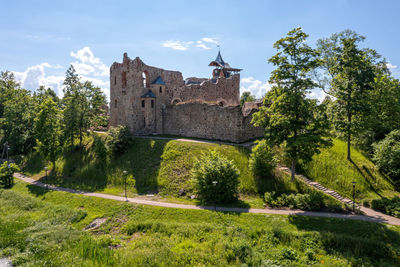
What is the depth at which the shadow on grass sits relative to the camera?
12.1m

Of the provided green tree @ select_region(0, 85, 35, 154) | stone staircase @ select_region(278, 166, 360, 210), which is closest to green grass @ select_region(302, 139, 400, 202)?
stone staircase @ select_region(278, 166, 360, 210)

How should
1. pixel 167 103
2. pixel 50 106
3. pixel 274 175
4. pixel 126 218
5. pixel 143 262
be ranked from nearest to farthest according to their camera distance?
pixel 143 262, pixel 126 218, pixel 274 175, pixel 50 106, pixel 167 103

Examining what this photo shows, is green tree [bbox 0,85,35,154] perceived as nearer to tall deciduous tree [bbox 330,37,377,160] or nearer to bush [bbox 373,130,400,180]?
tall deciduous tree [bbox 330,37,377,160]

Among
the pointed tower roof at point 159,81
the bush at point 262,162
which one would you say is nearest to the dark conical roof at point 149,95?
the pointed tower roof at point 159,81

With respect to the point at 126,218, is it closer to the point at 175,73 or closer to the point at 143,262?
the point at 143,262

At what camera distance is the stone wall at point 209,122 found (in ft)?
85.3

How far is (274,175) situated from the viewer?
20.4 meters

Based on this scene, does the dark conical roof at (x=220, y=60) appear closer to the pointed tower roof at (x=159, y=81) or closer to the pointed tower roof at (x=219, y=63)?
the pointed tower roof at (x=219, y=63)

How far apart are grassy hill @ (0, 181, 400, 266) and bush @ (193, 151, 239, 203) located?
68.6 inches

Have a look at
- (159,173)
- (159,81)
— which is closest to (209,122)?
(159,173)

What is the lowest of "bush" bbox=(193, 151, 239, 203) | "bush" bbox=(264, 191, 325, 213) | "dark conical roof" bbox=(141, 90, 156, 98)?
"bush" bbox=(264, 191, 325, 213)

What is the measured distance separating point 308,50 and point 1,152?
162 feet

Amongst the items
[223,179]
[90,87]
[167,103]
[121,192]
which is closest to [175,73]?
[167,103]

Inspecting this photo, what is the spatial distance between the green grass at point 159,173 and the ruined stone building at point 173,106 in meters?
3.23
